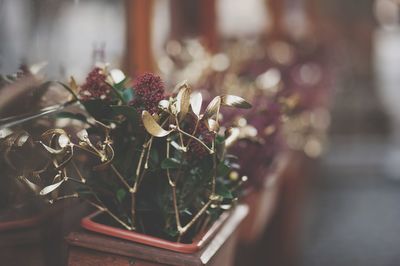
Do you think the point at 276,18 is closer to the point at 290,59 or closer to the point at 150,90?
the point at 290,59

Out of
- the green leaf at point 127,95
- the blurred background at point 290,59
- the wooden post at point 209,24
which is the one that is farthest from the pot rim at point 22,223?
the wooden post at point 209,24

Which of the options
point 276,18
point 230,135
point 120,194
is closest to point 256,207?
point 230,135

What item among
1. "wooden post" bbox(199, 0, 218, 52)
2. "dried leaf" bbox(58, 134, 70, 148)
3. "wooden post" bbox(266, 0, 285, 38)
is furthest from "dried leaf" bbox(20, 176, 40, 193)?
"wooden post" bbox(266, 0, 285, 38)

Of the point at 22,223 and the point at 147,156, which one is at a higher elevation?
the point at 147,156

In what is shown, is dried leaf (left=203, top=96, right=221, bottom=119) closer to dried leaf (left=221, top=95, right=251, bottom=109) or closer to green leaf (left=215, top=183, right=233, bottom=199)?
dried leaf (left=221, top=95, right=251, bottom=109)

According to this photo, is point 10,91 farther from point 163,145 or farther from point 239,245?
point 239,245

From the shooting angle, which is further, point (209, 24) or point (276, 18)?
point (276, 18)

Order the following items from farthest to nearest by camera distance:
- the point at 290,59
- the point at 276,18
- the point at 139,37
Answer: the point at 276,18 < the point at 290,59 < the point at 139,37

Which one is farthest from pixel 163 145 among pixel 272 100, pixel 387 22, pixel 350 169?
pixel 387 22
